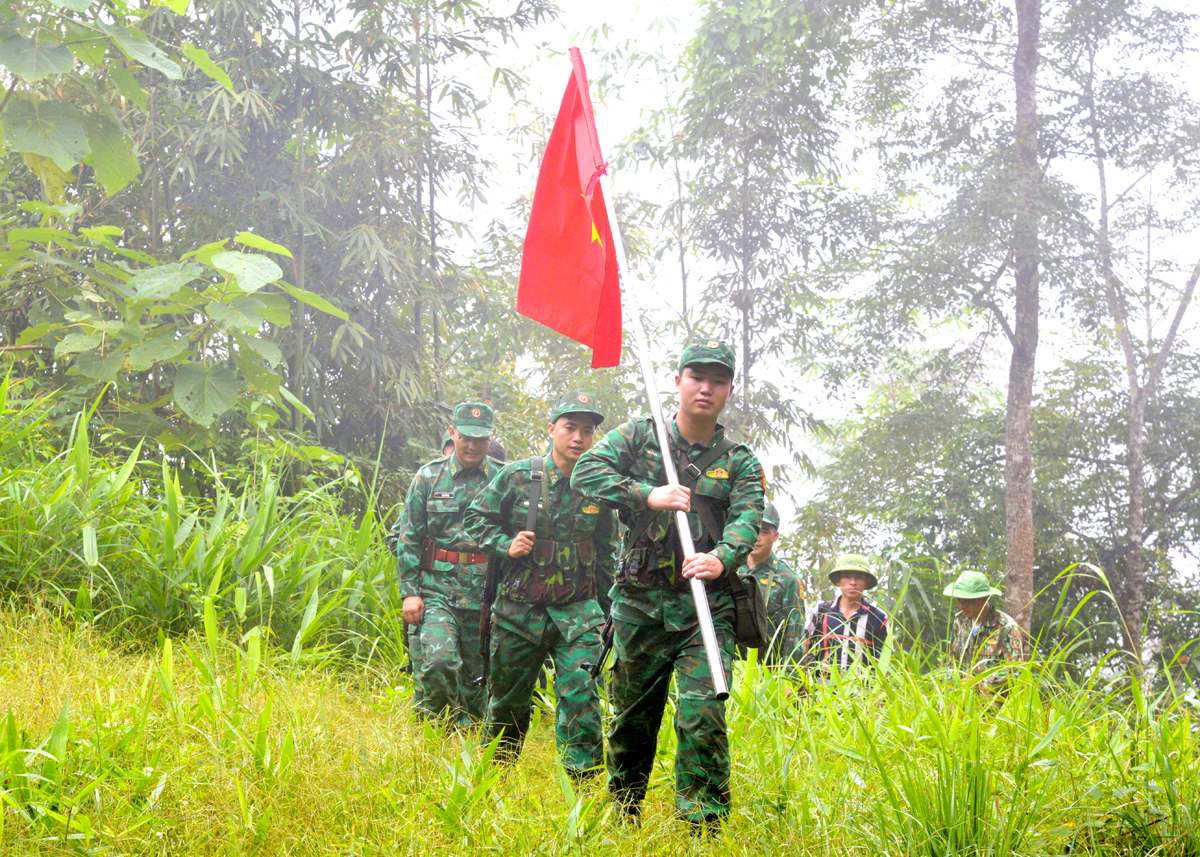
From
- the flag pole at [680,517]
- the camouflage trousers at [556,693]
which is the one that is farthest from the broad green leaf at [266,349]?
the flag pole at [680,517]

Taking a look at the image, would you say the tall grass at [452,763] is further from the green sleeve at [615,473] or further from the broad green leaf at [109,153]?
the broad green leaf at [109,153]

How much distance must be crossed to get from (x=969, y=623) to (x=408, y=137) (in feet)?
27.9

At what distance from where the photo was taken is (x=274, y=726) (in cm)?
423

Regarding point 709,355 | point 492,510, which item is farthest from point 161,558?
point 709,355

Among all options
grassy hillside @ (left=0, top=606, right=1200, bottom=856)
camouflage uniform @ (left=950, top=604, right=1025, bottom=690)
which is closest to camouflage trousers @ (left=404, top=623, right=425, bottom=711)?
grassy hillside @ (left=0, top=606, right=1200, bottom=856)

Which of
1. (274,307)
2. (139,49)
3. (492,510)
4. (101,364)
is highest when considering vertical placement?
(139,49)

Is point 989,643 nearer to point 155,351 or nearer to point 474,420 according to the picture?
point 474,420

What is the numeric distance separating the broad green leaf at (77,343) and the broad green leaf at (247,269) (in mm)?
964

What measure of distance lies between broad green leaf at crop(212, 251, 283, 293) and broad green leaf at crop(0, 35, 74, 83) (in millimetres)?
1139

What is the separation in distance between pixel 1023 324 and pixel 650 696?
1304 cm

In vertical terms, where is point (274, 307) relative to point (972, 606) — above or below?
above

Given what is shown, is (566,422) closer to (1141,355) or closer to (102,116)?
(102,116)

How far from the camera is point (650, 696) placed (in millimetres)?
4004

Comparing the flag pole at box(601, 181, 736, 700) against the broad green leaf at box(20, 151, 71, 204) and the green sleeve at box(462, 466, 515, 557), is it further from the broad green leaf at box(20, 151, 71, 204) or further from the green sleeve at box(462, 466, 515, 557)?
the broad green leaf at box(20, 151, 71, 204)
